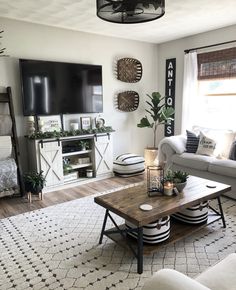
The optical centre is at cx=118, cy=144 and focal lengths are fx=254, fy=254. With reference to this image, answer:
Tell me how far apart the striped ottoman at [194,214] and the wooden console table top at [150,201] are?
143mm

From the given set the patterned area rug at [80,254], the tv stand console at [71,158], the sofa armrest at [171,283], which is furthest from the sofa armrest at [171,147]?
the sofa armrest at [171,283]

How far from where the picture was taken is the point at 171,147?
13.5 feet

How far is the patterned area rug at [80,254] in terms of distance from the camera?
1.94m

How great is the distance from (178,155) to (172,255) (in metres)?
2.05

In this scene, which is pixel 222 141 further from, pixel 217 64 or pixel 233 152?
pixel 217 64

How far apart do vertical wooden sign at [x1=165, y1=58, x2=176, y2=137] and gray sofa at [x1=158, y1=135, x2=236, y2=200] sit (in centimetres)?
100

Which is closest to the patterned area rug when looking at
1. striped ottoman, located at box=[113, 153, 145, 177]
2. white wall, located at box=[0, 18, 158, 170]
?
striped ottoman, located at box=[113, 153, 145, 177]

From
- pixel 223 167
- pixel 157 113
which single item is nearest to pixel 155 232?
pixel 223 167

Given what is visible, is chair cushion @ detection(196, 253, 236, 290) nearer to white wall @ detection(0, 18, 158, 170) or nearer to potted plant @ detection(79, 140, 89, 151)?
potted plant @ detection(79, 140, 89, 151)

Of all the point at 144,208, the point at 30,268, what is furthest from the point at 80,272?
the point at 144,208

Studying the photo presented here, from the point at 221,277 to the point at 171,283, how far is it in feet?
1.23

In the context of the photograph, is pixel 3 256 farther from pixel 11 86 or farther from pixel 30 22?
pixel 30 22

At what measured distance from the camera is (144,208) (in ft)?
6.91

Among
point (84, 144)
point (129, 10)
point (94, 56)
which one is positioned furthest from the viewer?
point (94, 56)
